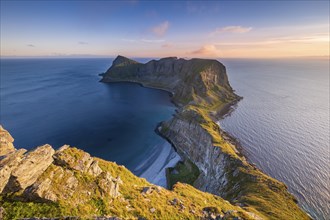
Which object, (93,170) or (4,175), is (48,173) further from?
(93,170)

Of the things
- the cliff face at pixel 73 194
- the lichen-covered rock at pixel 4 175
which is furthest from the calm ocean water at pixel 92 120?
the lichen-covered rock at pixel 4 175

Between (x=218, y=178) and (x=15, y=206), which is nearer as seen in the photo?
(x=15, y=206)

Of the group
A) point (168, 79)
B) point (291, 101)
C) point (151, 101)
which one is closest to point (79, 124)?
point (151, 101)

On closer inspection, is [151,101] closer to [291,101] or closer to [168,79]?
[168,79]

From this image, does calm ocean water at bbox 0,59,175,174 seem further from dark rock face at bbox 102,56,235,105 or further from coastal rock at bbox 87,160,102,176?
coastal rock at bbox 87,160,102,176

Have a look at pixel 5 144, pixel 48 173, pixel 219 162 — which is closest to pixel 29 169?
pixel 48 173

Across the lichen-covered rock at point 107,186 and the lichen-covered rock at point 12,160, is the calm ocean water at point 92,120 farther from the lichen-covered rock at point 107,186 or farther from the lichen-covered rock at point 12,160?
the lichen-covered rock at point 12,160

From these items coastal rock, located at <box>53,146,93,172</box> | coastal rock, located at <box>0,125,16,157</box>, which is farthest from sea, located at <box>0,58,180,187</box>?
coastal rock, located at <box>0,125,16,157</box>
